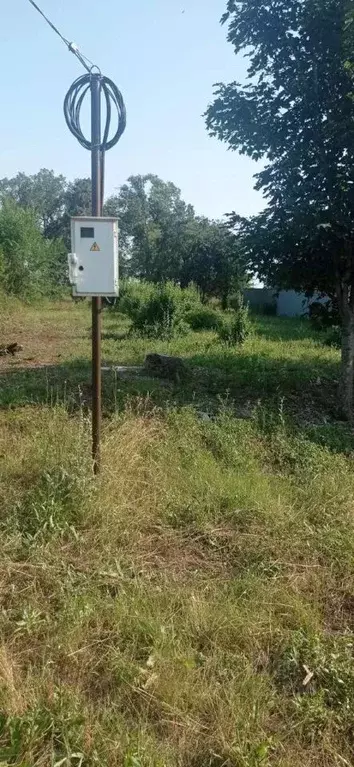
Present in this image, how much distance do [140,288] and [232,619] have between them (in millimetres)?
16661

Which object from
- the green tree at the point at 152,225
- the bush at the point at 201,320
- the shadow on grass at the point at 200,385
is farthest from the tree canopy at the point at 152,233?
the shadow on grass at the point at 200,385

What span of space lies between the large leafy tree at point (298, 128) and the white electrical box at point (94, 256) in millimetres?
2613

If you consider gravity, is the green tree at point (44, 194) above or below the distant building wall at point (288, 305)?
above

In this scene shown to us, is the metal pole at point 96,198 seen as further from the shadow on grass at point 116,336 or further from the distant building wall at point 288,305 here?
the distant building wall at point 288,305

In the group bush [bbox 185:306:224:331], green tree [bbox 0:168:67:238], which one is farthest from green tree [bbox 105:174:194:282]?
bush [bbox 185:306:224:331]

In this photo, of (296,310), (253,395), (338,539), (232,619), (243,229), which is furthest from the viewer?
(296,310)

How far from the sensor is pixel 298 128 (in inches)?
214

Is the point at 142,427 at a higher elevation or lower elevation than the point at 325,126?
lower

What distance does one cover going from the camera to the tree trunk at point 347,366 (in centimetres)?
583

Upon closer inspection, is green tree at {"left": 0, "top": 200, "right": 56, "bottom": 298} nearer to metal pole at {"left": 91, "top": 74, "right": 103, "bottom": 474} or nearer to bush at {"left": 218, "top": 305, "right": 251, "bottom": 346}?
bush at {"left": 218, "top": 305, "right": 251, "bottom": 346}

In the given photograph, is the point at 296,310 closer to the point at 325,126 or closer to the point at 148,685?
the point at 325,126

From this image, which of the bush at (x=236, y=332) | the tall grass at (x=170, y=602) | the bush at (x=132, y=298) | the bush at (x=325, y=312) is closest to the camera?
the tall grass at (x=170, y=602)

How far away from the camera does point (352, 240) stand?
5426 mm

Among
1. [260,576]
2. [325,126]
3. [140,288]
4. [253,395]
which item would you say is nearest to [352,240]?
[325,126]
